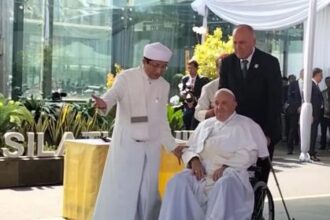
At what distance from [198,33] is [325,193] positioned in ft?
22.8

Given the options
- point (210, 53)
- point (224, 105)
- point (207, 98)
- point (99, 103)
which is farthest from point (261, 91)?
point (210, 53)

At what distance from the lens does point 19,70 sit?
13.5 m

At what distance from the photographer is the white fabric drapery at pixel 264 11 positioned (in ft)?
38.6

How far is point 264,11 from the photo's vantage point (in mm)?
12375

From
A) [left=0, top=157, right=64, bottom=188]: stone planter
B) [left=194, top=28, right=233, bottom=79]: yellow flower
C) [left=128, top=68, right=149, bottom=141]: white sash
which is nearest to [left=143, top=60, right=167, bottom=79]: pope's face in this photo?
[left=128, top=68, right=149, bottom=141]: white sash

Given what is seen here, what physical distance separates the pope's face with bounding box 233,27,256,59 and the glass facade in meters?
8.37

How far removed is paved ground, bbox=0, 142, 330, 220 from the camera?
6.77m

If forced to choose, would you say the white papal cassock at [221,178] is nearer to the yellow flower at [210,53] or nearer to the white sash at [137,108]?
the white sash at [137,108]

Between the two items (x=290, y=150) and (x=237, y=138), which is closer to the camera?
(x=237, y=138)

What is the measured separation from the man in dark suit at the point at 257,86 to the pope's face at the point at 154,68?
0.59m

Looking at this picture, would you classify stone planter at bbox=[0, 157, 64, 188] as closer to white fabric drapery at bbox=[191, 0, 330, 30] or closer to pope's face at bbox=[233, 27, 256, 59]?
pope's face at bbox=[233, 27, 256, 59]

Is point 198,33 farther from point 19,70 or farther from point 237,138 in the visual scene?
point 237,138

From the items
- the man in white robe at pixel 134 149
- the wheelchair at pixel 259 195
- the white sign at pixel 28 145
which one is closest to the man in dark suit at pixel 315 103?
the white sign at pixel 28 145

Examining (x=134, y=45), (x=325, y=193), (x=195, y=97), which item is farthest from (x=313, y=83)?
(x=134, y=45)
